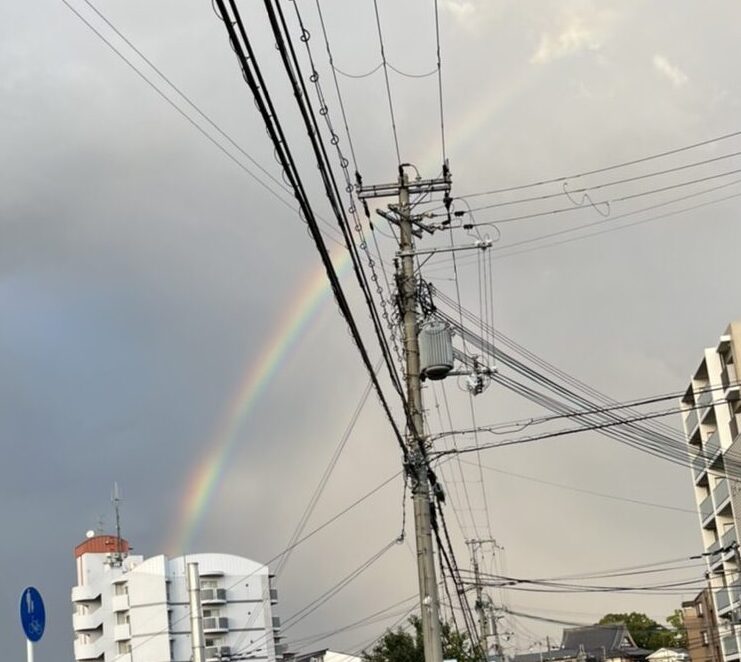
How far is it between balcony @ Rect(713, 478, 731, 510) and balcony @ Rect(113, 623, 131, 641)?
58391mm

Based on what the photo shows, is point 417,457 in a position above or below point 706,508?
below

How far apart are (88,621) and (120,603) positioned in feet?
13.9

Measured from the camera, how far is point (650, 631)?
465 feet

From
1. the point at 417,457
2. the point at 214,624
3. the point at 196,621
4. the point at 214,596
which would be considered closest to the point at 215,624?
the point at 214,624

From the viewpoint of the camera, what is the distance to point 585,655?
117750 millimetres

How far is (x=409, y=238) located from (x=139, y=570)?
84.4 m

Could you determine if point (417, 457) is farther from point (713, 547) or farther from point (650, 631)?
point (650, 631)

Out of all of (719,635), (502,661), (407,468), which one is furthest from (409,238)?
(502,661)

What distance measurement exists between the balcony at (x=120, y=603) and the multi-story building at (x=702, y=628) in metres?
51.0

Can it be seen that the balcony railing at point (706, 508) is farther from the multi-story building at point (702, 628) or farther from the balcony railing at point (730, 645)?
the balcony railing at point (730, 645)

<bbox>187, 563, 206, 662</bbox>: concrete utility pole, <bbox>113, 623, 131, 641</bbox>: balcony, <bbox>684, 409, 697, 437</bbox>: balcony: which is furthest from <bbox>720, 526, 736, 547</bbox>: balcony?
<bbox>113, 623, 131, 641</bbox>: balcony

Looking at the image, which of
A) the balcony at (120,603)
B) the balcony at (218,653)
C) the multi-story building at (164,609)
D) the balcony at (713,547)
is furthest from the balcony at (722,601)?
the balcony at (120,603)

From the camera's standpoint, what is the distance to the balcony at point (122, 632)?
99.4m

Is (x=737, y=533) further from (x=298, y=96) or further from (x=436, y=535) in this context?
(x=298, y=96)
